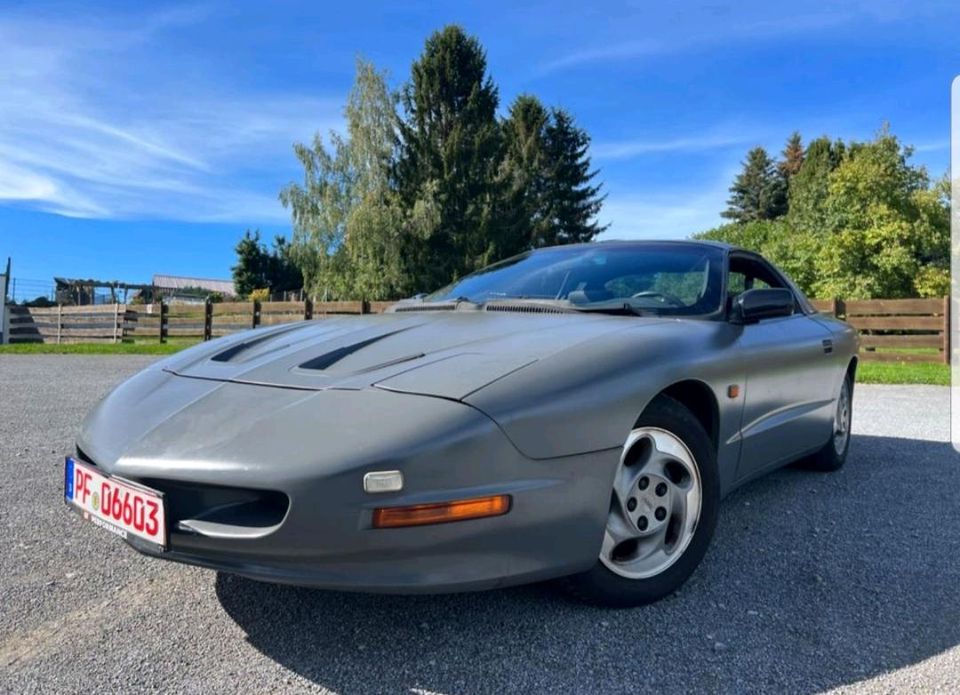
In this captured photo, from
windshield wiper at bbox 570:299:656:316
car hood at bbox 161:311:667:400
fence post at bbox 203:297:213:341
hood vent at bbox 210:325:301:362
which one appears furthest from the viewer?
fence post at bbox 203:297:213:341

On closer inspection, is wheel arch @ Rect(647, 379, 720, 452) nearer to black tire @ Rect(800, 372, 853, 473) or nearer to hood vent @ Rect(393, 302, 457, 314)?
hood vent @ Rect(393, 302, 457, 314)

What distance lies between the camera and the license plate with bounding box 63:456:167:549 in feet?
5.64

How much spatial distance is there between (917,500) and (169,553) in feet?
11.3

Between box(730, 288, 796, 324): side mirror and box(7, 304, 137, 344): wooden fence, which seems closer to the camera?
box(730, 288, 796, 324): side mirror

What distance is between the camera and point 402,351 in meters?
2.13

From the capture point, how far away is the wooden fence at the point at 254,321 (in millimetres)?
13336

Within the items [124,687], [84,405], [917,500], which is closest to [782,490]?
[917,500]

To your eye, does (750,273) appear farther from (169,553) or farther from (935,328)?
(935,328)

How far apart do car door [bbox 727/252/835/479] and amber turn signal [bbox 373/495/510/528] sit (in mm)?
1385

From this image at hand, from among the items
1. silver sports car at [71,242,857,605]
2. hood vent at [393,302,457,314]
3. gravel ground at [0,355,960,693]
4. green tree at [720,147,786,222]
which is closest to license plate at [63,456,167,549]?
silver sports car at [71,242,857,605]

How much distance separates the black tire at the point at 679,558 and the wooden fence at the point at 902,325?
12.4m

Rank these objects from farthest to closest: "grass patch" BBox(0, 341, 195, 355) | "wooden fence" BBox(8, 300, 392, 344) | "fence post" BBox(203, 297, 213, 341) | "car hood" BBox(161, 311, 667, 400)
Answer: "fence post" BBox(203, 297, 213, 341), "wooden fence" BBox(8, 300, 392, 344), "grass patch" BBox(0, 341, 195, 355), "car hood" BBox(161, 311, 667, 400)

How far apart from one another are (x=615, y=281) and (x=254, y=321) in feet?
54.9

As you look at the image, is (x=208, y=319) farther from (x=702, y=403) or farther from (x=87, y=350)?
(x=702, y=403)
